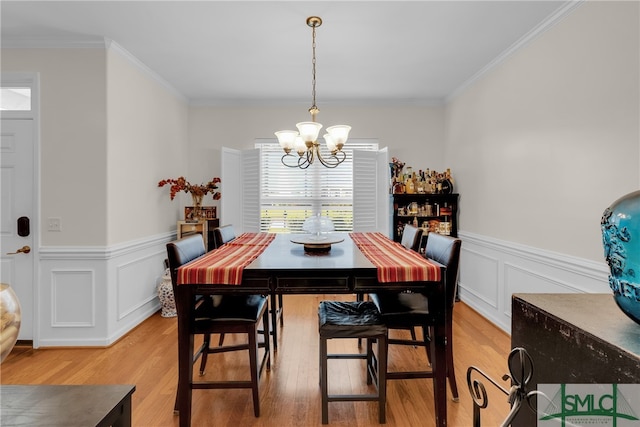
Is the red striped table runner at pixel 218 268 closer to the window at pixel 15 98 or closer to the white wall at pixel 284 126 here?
the window at pixel 15 98

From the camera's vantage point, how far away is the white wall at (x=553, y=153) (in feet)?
7.05

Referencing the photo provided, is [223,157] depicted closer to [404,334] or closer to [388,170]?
[388,170]

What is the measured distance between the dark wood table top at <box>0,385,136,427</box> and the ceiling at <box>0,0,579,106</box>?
2.51 meters

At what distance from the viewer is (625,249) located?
27.8 inches

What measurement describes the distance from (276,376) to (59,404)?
183 centimetres

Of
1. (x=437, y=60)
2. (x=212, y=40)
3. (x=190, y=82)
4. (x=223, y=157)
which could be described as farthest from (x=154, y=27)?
(x=437, y=60)

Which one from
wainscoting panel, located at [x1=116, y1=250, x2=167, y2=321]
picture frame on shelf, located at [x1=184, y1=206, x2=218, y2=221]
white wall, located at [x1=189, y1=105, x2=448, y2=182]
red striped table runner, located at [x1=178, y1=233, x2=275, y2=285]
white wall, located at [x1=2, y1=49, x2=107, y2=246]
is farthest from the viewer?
white wall, located at [x1=189, y1=105, x2=448, y2=182]

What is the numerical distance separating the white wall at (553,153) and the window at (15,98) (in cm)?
439

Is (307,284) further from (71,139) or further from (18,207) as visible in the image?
(18,207)

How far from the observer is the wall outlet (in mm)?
3051

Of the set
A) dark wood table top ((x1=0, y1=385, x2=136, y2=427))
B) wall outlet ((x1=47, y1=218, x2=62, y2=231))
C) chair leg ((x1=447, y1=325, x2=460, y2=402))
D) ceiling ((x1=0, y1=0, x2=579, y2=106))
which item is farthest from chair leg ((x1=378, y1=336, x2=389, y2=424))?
wall outlet ((x1=47, y1=218, x2=62, y2=231))

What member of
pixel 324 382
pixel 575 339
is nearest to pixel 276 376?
pixel 324 382

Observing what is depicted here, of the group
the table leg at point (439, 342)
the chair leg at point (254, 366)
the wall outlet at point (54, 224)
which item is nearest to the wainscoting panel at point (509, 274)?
the table leg at point (439, 342)

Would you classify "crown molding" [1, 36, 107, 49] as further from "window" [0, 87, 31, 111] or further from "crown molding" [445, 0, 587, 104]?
"crown molding" [445, 0, 587, 104]
